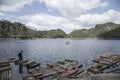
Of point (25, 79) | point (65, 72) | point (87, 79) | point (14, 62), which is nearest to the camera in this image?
point (87, 79)

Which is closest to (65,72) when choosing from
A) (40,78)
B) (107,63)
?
(40,78)

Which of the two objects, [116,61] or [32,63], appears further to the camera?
[116,61]

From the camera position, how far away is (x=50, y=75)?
115ft

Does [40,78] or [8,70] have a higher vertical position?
[8,70]

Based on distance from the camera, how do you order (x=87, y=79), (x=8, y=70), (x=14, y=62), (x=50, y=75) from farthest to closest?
(x=14, y=62), (x=50, y=75), (x=8, y=70), (x=87, y=79)

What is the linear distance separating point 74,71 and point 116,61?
18054 millimetres

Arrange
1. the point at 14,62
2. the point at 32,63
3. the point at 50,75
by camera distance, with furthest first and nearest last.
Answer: the point at 14,62
the point at 32,63
the point at 50,75

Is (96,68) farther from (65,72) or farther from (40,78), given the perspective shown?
(40,78)

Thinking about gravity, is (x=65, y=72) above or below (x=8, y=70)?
below

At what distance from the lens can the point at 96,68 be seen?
43.4 metres

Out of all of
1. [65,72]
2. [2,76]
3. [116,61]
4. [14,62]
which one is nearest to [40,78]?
[65,72]

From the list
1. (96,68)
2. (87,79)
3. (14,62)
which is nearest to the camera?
(87,79)

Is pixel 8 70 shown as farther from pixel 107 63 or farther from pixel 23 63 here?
pixel 107 63

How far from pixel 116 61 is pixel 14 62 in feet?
91.7
